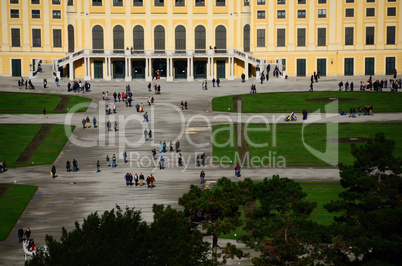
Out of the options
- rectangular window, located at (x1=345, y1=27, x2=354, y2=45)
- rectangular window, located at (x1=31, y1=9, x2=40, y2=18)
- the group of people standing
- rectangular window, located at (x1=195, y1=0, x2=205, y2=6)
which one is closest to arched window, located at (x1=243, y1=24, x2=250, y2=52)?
rectangular window, located at (x1=195, y1=0, x2=205, y2=6)

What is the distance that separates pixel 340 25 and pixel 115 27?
36.3 meters

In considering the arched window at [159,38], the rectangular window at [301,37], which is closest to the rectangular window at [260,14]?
the rectangular window at [301,37]

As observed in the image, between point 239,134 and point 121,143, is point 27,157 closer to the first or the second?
point 121,143

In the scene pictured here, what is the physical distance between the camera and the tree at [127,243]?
28.2m

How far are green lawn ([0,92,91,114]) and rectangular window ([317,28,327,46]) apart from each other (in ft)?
138

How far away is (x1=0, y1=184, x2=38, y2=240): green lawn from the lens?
47000mm

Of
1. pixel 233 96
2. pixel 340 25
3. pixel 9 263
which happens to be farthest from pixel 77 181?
pixel 340 25

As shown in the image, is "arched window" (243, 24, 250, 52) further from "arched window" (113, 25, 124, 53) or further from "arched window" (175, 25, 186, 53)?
"arched window" (113, 25, 124, 53)

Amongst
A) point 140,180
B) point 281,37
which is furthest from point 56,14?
point 140,180

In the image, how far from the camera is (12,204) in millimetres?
51406

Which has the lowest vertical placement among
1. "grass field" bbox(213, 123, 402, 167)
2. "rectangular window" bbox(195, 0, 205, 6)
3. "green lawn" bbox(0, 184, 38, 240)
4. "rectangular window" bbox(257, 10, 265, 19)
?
"green lawn" bbox(0, 184, 38, 240)

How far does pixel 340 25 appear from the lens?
11262 cm

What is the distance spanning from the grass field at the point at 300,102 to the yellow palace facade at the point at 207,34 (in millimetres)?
19487

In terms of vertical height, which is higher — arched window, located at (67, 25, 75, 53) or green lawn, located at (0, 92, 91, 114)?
arched window, located at (67, 25, 75, 53)
